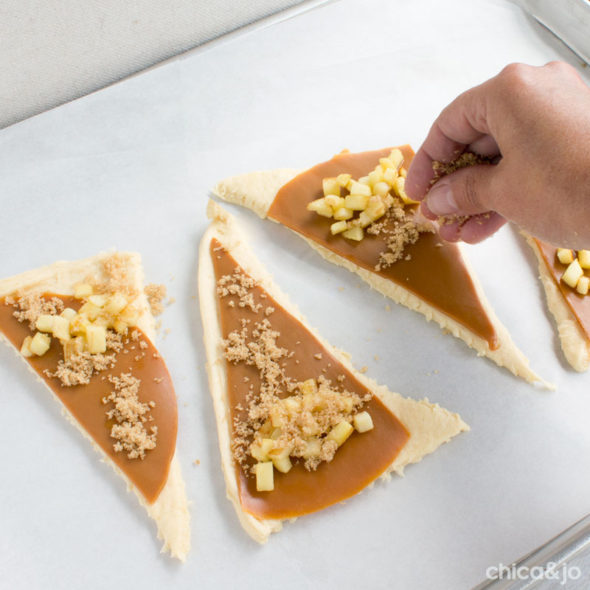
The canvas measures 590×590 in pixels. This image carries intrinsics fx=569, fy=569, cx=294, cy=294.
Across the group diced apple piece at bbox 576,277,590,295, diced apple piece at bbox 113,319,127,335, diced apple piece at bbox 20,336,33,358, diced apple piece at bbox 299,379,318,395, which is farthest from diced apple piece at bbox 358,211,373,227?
diced apple piece at bbox 20,336,33,358

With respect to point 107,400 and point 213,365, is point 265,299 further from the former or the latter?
point 107,400

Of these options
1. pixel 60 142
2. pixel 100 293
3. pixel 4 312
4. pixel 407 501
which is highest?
pixel 60 142

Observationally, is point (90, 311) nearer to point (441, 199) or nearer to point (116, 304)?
point (116, 304)

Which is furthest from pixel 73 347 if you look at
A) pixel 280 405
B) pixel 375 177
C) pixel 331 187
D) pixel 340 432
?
pixel 375 177

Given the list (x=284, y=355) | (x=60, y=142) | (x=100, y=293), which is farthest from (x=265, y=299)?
(x=60, y=142)

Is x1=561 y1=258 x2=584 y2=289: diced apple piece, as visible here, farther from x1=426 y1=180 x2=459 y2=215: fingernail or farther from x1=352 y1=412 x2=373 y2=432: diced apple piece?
x1=352 y1=412 x2=373 y2=432: diced apple piece

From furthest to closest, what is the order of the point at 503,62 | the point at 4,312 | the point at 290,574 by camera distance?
the point at 503,62 < the point at 4,312 < the point at 290,574

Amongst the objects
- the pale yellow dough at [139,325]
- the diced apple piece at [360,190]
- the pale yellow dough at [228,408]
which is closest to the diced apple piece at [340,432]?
the pale yellow dough at [228,408]
